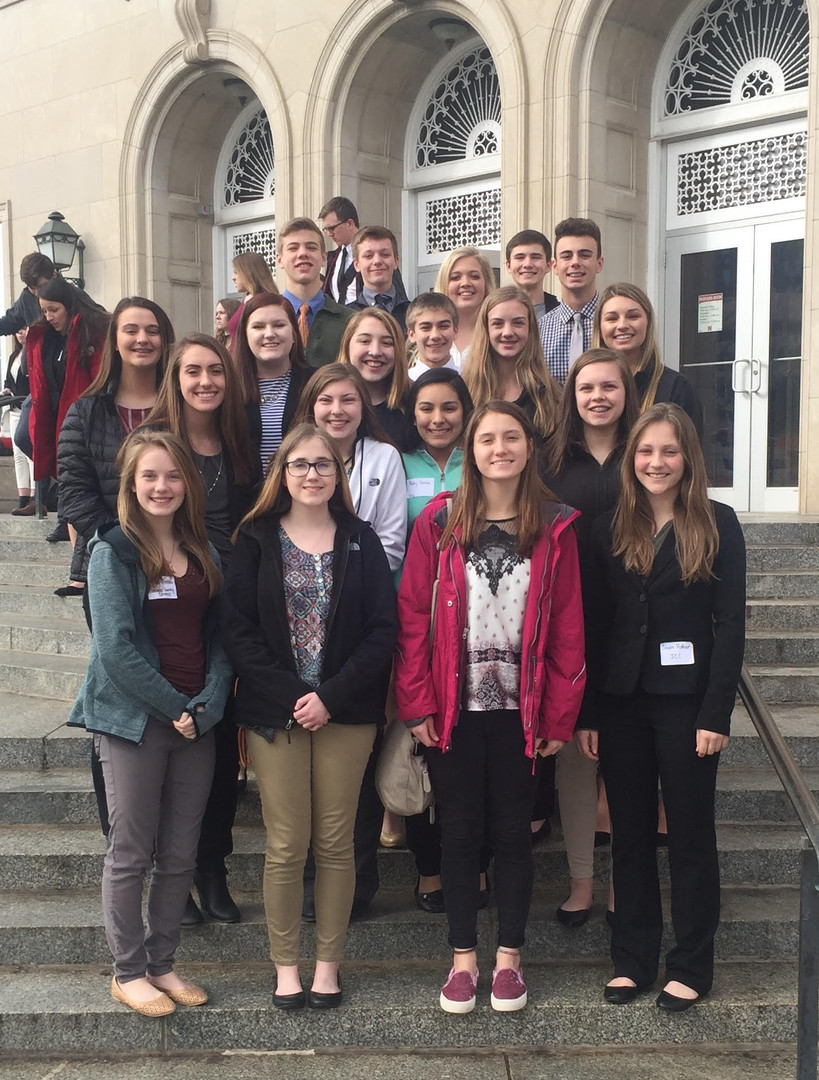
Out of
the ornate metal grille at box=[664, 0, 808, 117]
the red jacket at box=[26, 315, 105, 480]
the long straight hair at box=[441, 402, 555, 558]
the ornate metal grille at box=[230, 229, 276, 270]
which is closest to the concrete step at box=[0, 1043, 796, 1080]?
the long straight hair at box=[441, 402, 555, 558]

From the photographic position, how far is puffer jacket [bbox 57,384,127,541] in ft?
13.8

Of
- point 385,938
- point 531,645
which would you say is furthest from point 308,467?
point 385,938

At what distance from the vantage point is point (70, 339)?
6.61 metres

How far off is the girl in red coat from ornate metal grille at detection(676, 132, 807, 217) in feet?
22.3

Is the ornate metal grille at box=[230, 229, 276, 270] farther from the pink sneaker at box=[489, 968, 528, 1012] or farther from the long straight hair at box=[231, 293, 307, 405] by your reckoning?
the pink sneaker at box=[489, 968, 528, 1012]

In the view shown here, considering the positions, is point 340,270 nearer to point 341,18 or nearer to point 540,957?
point 540,957

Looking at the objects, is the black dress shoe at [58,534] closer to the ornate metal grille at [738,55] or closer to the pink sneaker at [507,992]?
the pink sneaker at [507,992]

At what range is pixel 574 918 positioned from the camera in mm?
4211

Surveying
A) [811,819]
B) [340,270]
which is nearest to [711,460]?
[340,270]

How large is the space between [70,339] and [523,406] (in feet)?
10.4

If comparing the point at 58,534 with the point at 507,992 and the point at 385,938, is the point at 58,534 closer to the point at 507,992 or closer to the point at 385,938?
the point at 385,938

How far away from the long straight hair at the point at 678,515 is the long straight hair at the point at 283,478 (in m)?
0.92

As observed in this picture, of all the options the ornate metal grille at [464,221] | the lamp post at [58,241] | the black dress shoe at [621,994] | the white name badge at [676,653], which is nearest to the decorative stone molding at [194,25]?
the lamp post at [58,241]

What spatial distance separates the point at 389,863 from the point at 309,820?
0.92 meters
